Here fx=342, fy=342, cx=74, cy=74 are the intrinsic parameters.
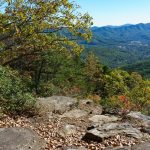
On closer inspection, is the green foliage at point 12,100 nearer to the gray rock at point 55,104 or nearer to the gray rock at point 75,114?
the gray rock at point 55,104

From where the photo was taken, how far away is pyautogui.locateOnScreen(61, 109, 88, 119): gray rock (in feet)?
57.4

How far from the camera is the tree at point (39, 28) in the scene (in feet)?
72.2

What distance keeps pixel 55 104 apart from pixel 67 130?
4299 millimetres

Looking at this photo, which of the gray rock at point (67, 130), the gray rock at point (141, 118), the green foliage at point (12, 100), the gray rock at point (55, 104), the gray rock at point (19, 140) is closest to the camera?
the gray rock at point (19, 140)

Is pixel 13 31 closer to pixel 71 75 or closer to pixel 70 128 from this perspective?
pixel 70 128

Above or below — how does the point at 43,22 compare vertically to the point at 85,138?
above

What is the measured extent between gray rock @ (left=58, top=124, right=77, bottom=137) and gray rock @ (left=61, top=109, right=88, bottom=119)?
6.61ft

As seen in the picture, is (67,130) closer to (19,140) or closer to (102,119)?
(102,119)

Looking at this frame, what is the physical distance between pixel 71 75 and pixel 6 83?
22.8 m

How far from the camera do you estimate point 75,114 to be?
18.0 meters

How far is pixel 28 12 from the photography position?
22.1 metres

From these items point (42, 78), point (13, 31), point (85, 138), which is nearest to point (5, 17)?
point (13, 31)

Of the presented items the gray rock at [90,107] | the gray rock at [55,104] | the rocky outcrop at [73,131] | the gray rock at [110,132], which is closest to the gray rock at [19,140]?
the rocky outcrop at [73,131]

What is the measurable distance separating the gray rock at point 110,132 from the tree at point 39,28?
9507 mm
